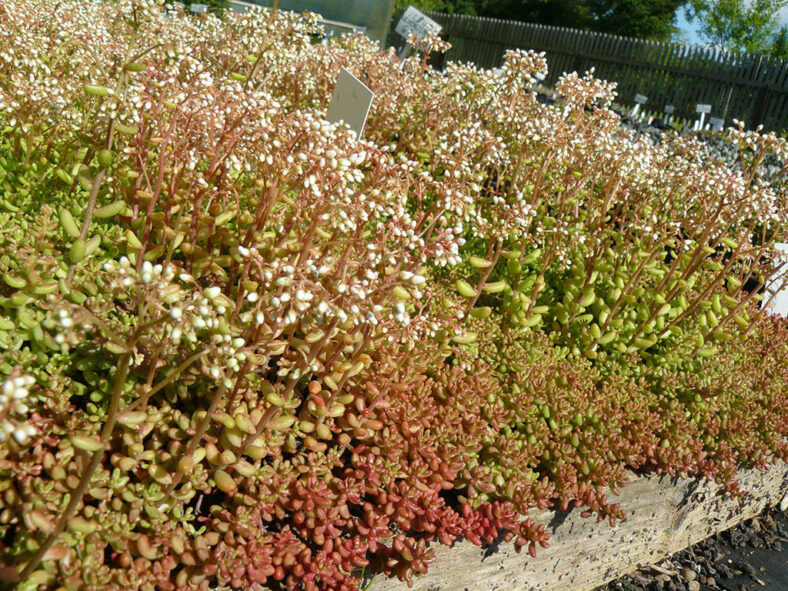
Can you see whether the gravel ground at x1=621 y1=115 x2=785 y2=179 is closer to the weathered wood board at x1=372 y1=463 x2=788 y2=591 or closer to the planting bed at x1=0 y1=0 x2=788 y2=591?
the planting bed at x1=0 y1=0 x2=788 y2=591

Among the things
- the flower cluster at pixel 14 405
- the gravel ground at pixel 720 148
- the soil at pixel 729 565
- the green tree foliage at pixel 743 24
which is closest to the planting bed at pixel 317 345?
the flower cluster at pixel 14 405

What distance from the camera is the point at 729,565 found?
3510 mm

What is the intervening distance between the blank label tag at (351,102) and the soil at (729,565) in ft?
8.13

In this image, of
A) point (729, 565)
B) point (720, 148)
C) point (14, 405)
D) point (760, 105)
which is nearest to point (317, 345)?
point (14, 405)

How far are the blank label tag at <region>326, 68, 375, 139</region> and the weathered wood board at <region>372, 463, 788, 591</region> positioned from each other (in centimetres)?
177

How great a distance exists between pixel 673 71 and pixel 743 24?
28.3 meters

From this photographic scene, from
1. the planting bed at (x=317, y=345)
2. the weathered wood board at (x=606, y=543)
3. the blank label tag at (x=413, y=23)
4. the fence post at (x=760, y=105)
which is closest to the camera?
the planting bed at (x=317, y=345)

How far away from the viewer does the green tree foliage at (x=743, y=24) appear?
3791 centimetres

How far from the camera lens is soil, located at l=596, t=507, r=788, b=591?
326cm

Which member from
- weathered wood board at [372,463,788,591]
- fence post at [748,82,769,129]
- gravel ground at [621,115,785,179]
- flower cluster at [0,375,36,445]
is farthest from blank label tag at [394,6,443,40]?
fence post at [748,82,769,129]

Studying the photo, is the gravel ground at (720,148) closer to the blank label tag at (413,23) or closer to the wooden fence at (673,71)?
the blank label tag at (413,23)

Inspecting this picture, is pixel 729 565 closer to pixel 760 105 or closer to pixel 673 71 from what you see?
pixel 760 105

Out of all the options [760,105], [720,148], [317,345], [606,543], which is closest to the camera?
[317,345]

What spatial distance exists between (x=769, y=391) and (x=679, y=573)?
3.65ft
